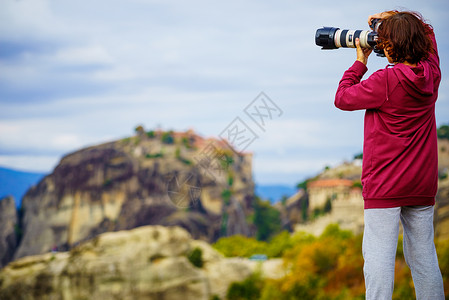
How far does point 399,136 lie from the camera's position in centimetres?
216

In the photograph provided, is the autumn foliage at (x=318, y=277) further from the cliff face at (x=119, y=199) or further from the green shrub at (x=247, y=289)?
the cliff face at (x=119, y=199)

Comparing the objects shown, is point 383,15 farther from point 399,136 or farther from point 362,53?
point 399,136

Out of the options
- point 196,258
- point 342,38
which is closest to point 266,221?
point 196,258

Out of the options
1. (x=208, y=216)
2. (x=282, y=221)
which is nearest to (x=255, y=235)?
(x=282, y=221)

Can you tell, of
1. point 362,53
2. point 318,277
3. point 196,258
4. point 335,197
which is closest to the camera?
point 362,53

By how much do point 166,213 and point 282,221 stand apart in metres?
12.6

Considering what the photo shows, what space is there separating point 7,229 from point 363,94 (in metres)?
52.4

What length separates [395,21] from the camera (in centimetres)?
217

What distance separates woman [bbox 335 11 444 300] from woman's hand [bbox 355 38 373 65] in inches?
6.6

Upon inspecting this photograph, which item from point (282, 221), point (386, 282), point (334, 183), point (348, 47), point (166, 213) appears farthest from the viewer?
point (282, 221)

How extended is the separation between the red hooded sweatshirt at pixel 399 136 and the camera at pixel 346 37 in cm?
20

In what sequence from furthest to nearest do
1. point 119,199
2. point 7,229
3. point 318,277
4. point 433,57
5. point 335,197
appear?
1. point 119,199
2. point 7,229
3. point 335,197
4. point 318,277
5. point 433,57

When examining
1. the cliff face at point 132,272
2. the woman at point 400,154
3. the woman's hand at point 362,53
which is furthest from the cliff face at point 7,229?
the woman at point 400,154

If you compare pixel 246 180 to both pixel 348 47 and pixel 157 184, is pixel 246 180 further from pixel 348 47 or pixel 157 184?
pixel 348 47
